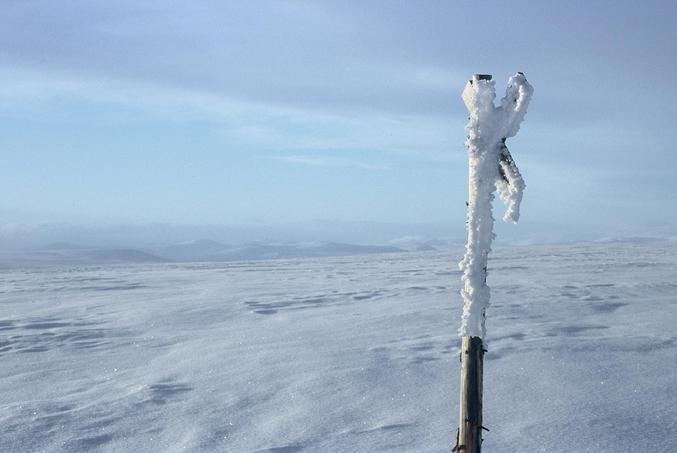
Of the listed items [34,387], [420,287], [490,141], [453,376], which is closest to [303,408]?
[453,376]

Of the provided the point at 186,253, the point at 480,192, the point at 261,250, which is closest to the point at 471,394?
the point at 480,192

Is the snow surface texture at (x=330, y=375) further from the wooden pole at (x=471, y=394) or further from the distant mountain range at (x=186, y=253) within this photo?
the distant mountain range at (x=186, y=253)

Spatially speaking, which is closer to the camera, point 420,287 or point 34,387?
point 34,387

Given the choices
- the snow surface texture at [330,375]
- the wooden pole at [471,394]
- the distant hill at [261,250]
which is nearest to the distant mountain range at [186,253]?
the distant hill at [261,250]

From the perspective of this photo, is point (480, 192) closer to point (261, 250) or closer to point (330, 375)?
point (330, 375)

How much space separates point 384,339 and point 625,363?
2.63m

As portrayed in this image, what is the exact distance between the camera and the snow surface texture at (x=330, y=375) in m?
4.59

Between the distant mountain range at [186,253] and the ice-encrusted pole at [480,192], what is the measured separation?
3493cm

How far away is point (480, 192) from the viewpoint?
2.66 meters

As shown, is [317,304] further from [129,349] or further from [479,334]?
[479,334]

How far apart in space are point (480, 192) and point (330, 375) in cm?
373

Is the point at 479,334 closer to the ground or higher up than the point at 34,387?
higher up

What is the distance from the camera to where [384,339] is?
7652mm

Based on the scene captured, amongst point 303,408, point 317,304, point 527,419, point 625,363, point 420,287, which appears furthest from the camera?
point 420,287
